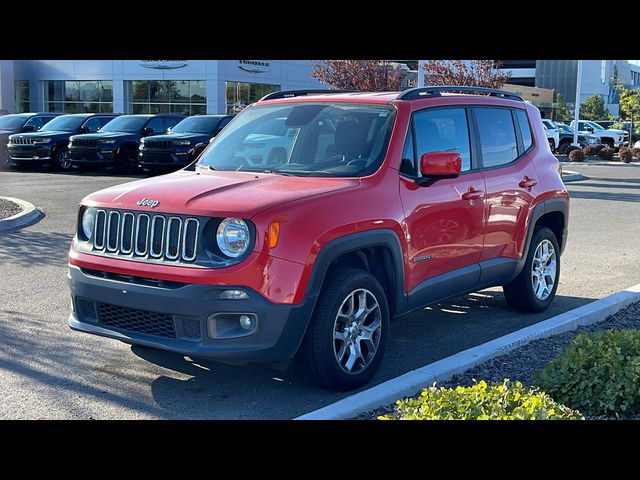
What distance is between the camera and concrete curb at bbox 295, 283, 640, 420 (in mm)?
4512

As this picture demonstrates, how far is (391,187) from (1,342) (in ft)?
10.6

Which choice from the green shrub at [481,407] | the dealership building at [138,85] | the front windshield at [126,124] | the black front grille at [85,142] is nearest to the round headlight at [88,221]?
the green shrub at [481,407]

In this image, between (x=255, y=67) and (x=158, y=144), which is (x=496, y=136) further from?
(x=255, y=67)

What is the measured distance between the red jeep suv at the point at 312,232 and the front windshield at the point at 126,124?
1781 centimetres

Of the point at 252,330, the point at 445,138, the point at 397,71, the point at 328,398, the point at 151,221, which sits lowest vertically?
the point at 328,398

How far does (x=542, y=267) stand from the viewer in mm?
7543

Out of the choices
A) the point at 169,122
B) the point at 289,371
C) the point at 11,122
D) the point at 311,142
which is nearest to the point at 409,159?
the point at 311,142

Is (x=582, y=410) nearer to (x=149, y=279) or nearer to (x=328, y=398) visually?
(x=328, y=398)

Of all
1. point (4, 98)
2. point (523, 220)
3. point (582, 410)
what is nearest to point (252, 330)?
point (582, 410)

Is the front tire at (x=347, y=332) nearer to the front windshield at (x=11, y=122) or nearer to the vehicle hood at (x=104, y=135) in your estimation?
the vehicle hood at (x=104, y=135)

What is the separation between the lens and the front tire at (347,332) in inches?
195

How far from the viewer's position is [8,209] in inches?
521

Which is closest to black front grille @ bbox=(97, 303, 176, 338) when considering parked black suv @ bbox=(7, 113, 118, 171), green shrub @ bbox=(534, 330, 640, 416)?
green shrub @ bbox=(534, 330, 640, 416)

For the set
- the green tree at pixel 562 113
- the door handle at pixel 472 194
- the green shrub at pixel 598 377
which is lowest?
the green shrub at pixel 598 377
